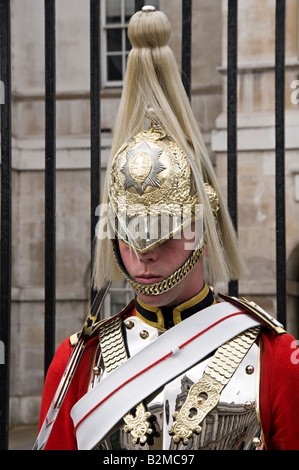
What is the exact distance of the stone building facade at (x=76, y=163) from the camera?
28.5 ft

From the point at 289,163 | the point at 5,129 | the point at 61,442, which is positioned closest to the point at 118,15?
the point at 289,163

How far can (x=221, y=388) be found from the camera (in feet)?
5.98

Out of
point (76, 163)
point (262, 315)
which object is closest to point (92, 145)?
point (262, 315)

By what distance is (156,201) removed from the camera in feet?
6.06

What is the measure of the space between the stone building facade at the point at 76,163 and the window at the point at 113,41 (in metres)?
0.27

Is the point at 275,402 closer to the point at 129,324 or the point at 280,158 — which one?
the point at 129,324

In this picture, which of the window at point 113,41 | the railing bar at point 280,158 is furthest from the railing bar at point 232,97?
the window at point 113,41

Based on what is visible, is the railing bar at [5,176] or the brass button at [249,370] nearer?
the brass button at [249,370]

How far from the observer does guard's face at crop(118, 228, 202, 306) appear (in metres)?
1.85

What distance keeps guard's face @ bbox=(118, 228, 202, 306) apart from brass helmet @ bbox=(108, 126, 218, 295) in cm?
1

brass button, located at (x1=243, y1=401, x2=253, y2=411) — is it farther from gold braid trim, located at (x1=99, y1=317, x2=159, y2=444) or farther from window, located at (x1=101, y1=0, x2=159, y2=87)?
window, located at (x1=101, y1=0, x2=159, y2=87)

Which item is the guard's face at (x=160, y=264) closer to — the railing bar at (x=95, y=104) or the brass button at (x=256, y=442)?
the brass button at (x=256, y=442)

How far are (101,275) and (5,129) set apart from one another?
2.17ft

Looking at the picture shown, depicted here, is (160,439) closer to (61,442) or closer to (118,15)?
(61,442)
